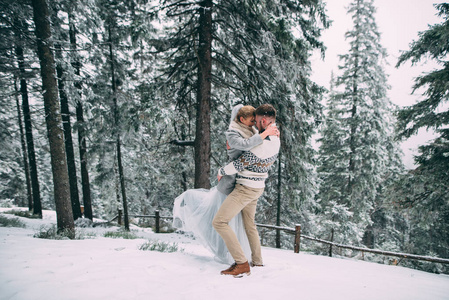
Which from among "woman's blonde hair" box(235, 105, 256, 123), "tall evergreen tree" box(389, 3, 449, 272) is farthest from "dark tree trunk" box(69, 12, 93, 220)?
"tall evergreen tree" box(389, 3, 449, 272)

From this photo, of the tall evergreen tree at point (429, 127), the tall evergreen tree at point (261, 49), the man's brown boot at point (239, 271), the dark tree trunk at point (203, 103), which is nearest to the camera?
the man's brown boot at point (239, 271)

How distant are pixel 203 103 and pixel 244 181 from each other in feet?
14.6

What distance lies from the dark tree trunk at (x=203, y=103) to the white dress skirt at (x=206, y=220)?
3.00m

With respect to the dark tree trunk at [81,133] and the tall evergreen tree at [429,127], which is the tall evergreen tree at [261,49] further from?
the dark tree trunk at [81,133]

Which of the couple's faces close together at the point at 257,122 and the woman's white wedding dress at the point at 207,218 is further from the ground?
the couple's faces close together at the point at 257,122

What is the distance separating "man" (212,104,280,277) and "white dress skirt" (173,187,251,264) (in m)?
0.47

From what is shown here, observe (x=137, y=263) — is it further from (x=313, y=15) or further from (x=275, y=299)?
(x=313, y=15)

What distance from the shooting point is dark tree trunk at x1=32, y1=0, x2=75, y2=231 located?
5.77m

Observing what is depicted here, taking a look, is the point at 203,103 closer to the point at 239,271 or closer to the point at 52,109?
the point at 52,109

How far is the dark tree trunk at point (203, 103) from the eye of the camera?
7.16 metres

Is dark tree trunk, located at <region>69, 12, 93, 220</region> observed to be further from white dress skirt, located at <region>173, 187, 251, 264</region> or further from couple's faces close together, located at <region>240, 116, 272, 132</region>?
couple's faces close together, located at <region>240, 116, 272, 132</region>

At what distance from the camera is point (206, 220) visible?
4059 mm

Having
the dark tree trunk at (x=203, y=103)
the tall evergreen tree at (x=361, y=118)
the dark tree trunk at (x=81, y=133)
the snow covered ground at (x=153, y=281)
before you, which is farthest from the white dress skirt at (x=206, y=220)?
the tall evergreen tree at (x=361, y=118)

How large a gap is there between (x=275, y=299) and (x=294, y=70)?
580 cm
